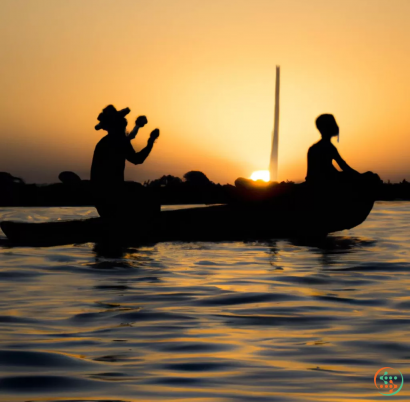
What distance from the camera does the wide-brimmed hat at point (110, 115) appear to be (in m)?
10.1

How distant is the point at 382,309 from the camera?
5328 mm

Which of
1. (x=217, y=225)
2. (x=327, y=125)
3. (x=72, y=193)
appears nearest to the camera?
(x=327, y=125)

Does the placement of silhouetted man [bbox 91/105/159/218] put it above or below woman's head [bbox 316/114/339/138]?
below

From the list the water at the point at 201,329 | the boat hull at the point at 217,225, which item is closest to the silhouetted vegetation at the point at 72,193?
the boat hull at the point at 217,225

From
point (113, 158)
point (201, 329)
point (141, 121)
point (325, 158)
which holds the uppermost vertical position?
point (141, 121)

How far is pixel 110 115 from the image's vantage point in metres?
10.1

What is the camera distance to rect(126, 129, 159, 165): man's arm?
405 inches

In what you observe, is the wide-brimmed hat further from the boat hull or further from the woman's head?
the woman's head

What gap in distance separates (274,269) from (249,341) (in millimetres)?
3700

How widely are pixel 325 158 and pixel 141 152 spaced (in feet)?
9.80

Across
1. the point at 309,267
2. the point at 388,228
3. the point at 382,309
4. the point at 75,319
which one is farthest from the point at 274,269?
the point at 388,228

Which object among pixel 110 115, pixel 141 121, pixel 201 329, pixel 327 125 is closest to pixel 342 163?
pixel 327 125

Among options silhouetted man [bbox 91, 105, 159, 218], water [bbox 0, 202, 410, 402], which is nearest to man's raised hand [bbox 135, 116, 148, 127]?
silhouetted man [bbox 91, 105, 159, 218]

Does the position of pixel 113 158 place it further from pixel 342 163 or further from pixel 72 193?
pixel 72 193
